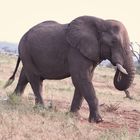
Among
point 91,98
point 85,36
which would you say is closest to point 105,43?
point 85,36

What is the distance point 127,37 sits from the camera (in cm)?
1062

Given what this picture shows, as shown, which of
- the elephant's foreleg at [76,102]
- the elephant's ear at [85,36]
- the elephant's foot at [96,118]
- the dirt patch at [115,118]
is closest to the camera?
the dirt patch at [115,118]

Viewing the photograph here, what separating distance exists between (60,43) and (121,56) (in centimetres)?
148

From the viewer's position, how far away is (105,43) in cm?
1068

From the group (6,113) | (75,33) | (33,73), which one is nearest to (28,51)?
(33,73)

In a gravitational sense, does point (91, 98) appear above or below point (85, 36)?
below

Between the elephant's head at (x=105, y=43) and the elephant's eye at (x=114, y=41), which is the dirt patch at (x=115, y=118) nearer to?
the elephant's head at (x=105, y=43)

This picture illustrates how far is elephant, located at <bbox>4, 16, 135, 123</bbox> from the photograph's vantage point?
10445 millimetres

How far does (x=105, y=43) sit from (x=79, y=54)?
56 cm

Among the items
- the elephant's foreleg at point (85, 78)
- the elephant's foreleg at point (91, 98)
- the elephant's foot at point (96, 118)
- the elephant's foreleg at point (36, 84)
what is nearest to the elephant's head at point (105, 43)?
the elephant's foreleg at point (85, 78)

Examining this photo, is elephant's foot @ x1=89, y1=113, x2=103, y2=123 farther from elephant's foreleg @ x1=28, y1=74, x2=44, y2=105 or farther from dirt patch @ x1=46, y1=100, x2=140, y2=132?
elephant's foreleg @ x1=28, y1=74, x2=44, y2=105

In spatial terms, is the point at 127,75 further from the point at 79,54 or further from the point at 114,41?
the point at 79,54

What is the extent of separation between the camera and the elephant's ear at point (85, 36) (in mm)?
10695

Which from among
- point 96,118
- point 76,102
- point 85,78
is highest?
point 85,78
